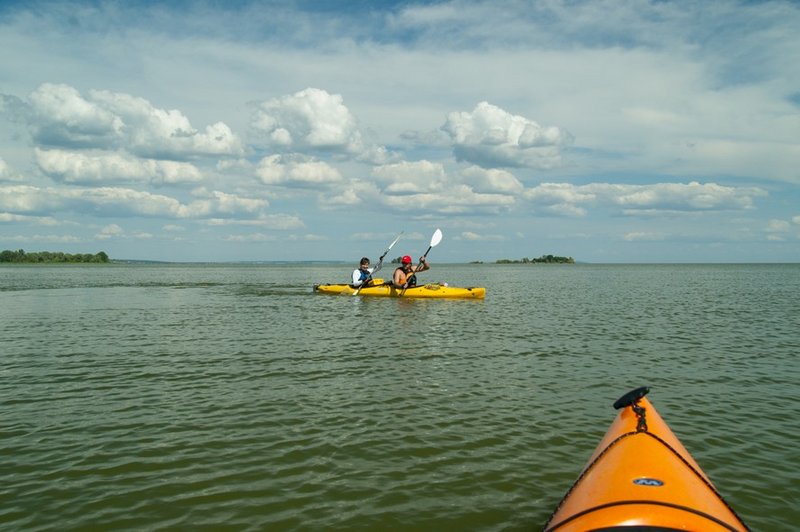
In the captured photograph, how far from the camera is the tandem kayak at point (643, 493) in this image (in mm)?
3828

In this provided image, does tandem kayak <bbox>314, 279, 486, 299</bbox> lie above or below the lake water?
above

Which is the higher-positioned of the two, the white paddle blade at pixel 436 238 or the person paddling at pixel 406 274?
the white paddle blade at pixel 436 238

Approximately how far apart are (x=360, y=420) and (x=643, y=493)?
5.04 m

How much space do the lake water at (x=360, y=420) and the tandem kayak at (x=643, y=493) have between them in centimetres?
109

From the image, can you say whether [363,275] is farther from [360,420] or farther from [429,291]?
[360,420]

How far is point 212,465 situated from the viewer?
21.9ft

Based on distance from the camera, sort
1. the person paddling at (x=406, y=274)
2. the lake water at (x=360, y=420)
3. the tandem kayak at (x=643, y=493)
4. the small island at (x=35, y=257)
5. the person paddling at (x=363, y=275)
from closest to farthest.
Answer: the tandem kayak at (x=643, y=493) < the lake water at (x=360, y=420) < the person paddling at (x=406, y=274) < the person paddling at (x=363, y=275) < the small island at (x=35, y=257)

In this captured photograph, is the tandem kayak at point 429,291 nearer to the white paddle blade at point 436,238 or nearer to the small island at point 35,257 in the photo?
the white paddle blade at point 436,238

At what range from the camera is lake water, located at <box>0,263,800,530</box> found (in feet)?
18.8

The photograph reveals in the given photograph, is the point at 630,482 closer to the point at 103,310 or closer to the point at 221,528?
the point at 221,528

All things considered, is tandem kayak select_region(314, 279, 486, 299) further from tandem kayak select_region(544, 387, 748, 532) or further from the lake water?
tandem kayak select_region(544, 387, 748, 532)

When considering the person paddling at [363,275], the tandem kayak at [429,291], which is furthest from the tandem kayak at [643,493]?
the person paddling at [363,275]

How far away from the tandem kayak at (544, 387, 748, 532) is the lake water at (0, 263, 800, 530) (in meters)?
1.09

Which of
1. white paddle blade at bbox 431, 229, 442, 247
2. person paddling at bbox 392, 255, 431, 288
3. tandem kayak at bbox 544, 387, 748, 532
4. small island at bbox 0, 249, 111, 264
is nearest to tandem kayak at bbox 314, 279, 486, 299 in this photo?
person paddling at bbox 392, 255, 431, 288
